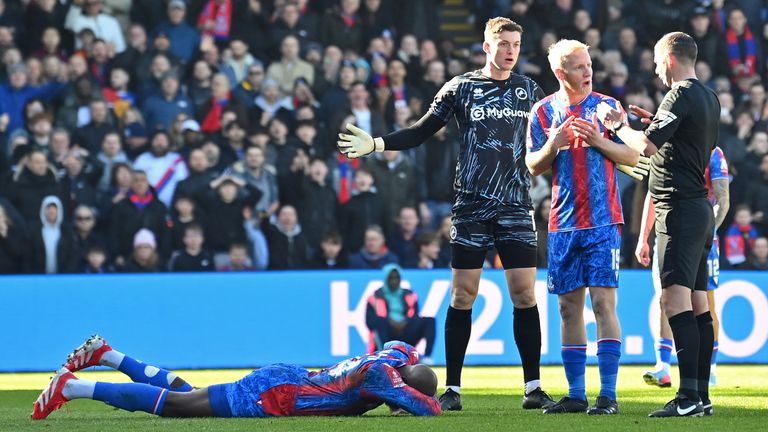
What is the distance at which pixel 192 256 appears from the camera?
49.3 ft

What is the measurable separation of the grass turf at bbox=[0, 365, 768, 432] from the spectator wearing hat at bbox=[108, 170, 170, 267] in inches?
152

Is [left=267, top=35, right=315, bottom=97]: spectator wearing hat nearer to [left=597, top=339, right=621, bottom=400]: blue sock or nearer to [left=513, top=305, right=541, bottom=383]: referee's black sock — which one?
[left=513, top=305, right=541, bottom=383]: referee's black sock

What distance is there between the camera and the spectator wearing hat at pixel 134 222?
15.3 m

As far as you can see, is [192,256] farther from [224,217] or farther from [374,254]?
[374,254]

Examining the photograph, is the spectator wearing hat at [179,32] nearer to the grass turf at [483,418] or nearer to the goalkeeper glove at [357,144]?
the grass turf at [483,418]

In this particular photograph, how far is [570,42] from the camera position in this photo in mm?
8227

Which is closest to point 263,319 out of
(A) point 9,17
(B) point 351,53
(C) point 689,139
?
(B) point 351,53

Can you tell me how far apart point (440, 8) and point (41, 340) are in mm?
8831

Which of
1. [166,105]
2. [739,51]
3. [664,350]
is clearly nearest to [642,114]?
[664,350]

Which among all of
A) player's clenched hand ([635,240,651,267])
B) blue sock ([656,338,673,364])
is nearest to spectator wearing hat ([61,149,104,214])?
blue sock ([656,338,673,364])

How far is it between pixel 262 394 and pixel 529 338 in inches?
77.6

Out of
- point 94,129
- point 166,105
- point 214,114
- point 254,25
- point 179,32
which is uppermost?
point 254,25

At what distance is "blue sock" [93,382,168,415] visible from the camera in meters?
7.78

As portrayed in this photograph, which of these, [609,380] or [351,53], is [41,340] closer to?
[351,53]
